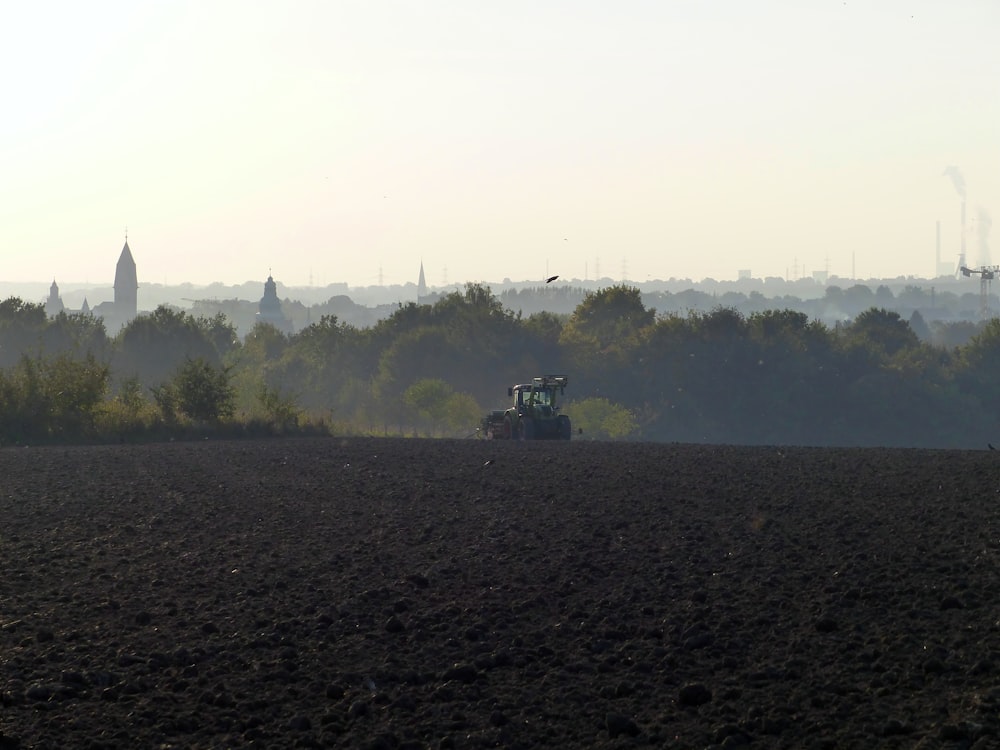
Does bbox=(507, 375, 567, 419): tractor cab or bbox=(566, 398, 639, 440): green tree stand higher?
bbox=(507, 375, 567, 419): tractor cab

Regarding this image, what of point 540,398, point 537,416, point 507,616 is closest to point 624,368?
point 540,398

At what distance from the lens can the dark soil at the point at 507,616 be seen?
9148mm

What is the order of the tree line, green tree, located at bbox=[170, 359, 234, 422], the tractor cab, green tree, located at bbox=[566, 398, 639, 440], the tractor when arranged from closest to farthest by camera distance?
1. the tractor
2. the tractor cab
3. green tree, located at bbox=[170, 359, 234, 422]
4. green tree, located at bbox=[566, 398, 639, 440]
5. the tree line

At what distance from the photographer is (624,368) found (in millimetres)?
105500

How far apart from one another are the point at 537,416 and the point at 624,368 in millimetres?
63682

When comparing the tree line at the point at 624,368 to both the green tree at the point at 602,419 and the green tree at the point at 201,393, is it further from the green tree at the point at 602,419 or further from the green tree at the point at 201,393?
the green tree at the point at 201,393

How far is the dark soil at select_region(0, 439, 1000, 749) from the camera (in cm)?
915

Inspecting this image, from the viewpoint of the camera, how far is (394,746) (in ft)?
28.8

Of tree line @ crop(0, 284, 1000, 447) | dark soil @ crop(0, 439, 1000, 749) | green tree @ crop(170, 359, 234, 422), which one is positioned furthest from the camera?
tree line @ crop(0, 284, 1000, 447)

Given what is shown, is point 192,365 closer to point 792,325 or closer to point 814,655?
point 814,655

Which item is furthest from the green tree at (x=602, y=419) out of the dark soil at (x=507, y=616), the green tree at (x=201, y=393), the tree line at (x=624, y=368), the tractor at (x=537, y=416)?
the dark soil at (x=507, y=616)

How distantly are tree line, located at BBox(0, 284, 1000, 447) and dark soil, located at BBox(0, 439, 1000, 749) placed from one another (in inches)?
2516

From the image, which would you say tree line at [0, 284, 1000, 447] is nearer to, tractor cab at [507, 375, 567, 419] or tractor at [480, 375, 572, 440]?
tractor at [480, 375, 572, 440]

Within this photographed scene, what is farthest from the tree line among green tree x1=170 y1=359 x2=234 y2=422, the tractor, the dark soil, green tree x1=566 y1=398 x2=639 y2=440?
the dark soil
